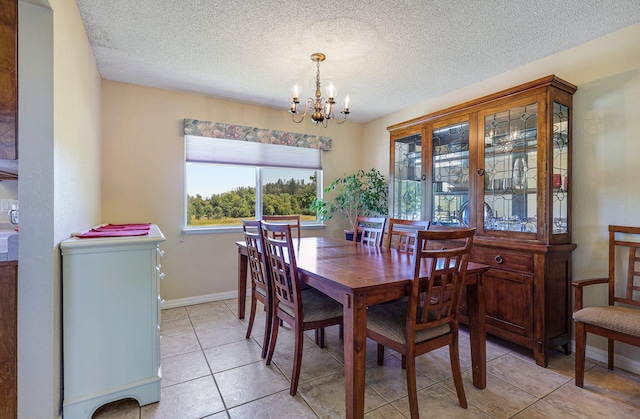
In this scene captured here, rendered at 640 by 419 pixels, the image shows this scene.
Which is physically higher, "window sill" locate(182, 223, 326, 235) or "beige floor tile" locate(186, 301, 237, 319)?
"window sill" locate(182, 223, 326, 235)

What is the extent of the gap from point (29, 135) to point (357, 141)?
3.82 metres

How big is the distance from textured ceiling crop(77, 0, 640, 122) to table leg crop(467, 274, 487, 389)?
1.75m

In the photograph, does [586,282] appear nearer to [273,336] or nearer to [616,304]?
[616,304]

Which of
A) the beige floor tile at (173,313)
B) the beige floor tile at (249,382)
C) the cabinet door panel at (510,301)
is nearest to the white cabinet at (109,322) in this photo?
the beige floor tile at (249,382)

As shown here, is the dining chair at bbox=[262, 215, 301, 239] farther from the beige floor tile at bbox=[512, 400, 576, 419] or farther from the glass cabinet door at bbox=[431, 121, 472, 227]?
the beige floor tile at bbox=[512, 400, 576, 419]

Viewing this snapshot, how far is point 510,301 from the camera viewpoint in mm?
2314

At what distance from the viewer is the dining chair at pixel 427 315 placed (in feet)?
4.95

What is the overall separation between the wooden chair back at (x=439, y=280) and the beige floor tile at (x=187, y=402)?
1.23 meters

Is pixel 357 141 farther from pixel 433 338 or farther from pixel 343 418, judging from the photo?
pixel 343 418

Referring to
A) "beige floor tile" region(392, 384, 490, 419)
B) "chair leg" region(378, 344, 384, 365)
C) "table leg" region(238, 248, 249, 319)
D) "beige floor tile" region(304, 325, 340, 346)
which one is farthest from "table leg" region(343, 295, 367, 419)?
"table leg" region(238, 248, 249, 319)

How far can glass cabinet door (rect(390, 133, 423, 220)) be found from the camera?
10.5 feet

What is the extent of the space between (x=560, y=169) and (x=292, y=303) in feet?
7.34

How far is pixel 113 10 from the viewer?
197 cm

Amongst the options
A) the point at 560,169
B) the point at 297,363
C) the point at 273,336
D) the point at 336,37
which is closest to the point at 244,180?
the point at 336,37
